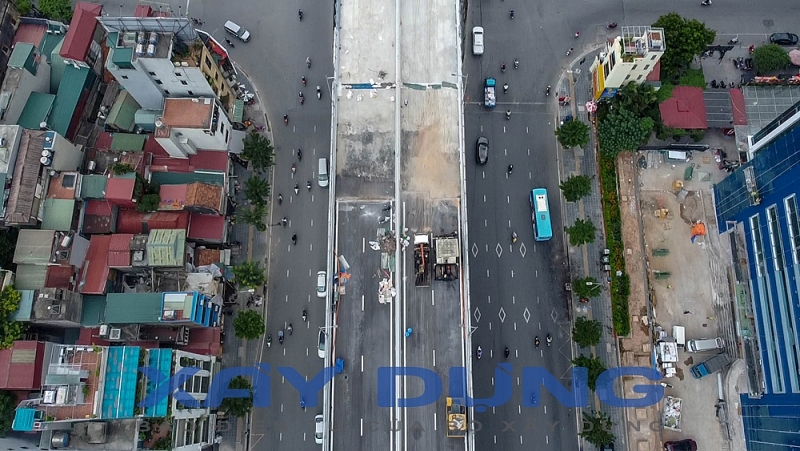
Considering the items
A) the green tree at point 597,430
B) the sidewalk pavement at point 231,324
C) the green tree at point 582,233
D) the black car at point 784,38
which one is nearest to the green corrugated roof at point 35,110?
the sidewalk pavement at point 231,324

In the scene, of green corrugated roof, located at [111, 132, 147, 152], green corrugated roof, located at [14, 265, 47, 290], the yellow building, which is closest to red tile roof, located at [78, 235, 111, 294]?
green corrugated roof, located at [14, 265, 47, 290]

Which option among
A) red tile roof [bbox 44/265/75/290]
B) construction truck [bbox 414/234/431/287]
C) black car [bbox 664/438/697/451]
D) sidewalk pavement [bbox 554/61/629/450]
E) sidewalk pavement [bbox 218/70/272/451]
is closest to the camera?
construction truck [bbox 414/234/431/287]

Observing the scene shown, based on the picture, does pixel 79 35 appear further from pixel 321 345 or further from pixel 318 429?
pixel 318 429

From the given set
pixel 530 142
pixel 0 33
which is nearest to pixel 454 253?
pixel 530 142

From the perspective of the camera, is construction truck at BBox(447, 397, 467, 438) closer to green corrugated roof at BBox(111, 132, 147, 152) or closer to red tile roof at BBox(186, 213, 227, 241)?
red tile roof at BBox(186, 213, 227, 241)

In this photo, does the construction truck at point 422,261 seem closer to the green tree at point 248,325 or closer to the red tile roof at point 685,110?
the green tree at point 248,325

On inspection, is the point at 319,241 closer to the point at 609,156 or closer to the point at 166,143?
the point at 166,143
